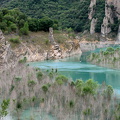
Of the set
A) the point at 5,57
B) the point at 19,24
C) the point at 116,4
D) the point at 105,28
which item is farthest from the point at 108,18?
the point at 5,57

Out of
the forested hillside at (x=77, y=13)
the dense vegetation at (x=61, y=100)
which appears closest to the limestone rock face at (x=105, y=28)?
the forested hillside at (x=77, y=13)

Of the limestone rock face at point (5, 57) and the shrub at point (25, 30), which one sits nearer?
the limestone rock face at point (5, 57)

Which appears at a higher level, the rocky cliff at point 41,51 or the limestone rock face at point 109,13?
the limestone rock face at point 109,13

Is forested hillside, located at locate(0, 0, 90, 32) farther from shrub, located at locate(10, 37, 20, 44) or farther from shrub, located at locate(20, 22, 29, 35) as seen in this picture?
shrub, located at locate(10, 37, 20, 44)

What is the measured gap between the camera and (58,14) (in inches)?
4545

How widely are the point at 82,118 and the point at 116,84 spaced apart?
1359cm

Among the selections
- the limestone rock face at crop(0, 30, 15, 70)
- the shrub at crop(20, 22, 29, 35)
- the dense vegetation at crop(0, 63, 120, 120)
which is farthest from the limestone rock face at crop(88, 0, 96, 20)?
the dense vegetation at crop(0, 63, 120, 120)

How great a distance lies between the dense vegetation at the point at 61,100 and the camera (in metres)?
18.6

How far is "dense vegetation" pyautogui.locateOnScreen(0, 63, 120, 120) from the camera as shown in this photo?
A: 18.6 m

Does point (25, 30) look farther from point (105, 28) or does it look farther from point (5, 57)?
point (105, 28)

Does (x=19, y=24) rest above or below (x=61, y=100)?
above

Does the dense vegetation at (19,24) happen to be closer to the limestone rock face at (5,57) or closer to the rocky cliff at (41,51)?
the rocky cliff at (41,51)

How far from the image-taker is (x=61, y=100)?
2117 cm

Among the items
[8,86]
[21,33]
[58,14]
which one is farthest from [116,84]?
[58,14]
